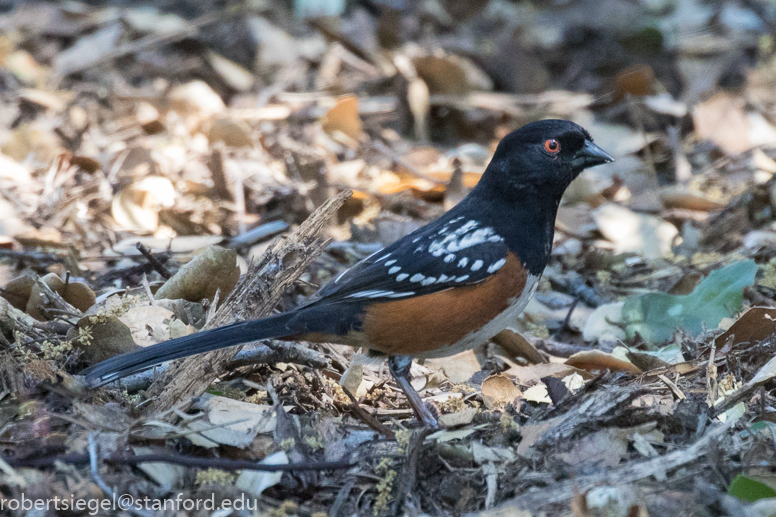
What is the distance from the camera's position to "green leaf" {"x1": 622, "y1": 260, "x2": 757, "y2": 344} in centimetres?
277

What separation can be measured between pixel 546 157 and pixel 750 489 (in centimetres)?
139

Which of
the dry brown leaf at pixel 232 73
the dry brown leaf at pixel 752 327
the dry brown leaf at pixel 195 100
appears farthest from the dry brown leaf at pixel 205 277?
the dry brown leaf at pixel 232 73

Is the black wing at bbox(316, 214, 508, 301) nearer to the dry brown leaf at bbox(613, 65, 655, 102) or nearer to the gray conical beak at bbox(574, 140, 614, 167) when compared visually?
the gray conical beak at bbox(574, 140, 614, 167)

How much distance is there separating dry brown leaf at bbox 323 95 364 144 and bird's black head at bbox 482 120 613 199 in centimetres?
181

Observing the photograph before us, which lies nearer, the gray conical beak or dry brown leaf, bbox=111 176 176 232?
the gray conical beak

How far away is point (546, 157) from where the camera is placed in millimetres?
2754

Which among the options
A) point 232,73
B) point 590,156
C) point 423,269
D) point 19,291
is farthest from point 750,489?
point 232,73

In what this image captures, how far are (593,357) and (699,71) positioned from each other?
3.52m

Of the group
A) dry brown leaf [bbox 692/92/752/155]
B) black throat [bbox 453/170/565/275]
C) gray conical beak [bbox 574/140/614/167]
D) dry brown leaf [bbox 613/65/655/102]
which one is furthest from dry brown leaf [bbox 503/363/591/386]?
dry brown leaf [bbox 613/65/655/102]

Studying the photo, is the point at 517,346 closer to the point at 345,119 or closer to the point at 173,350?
the point at 173,350

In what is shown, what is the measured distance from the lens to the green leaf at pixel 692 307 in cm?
277

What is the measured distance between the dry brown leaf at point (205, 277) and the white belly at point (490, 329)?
0.74m

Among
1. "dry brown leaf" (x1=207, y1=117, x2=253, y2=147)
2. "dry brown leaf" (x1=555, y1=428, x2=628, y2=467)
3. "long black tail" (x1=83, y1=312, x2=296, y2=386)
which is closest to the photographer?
"dry brown leaf" (x1=555, y1=428, x2=628, y2=467)

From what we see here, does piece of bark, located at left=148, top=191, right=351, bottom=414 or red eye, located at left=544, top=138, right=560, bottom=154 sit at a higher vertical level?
red eye, located at left=544, top=138, right=560, bottom=154
